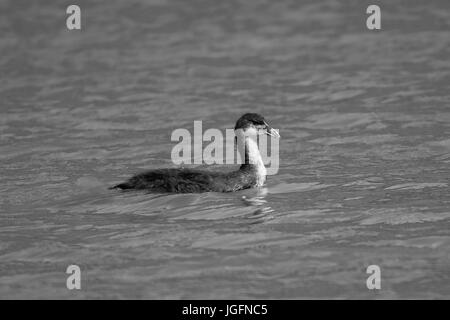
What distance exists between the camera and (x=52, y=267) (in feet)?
38.2

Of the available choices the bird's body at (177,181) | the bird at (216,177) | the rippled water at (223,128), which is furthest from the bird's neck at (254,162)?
the bird's body at (177,181)

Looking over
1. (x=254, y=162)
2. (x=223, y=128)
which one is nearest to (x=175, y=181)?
(x=254, y=162)

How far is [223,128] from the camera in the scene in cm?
1873

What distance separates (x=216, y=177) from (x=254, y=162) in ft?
2.50

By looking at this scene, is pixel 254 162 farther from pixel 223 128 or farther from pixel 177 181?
pixel 223 128

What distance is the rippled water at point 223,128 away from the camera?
37.5 ft

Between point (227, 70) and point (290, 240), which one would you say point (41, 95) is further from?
point (290, 240)

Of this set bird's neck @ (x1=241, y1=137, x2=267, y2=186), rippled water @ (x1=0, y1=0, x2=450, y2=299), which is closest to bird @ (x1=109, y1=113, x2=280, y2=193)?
bird's neck @ (x1=241, y1=137, x2=267, y2=186)

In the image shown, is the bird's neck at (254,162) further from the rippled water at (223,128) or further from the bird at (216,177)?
the rippled water at (223,128)

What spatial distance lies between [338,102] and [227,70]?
11.7 feet

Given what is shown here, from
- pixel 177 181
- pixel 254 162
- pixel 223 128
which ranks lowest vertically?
pixel 177 181

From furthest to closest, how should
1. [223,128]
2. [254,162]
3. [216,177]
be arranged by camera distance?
[223,128] → [254,162] → [216,177]

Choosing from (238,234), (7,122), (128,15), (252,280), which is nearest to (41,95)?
(7,122)

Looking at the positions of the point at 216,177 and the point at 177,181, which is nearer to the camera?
the point at 177,181
